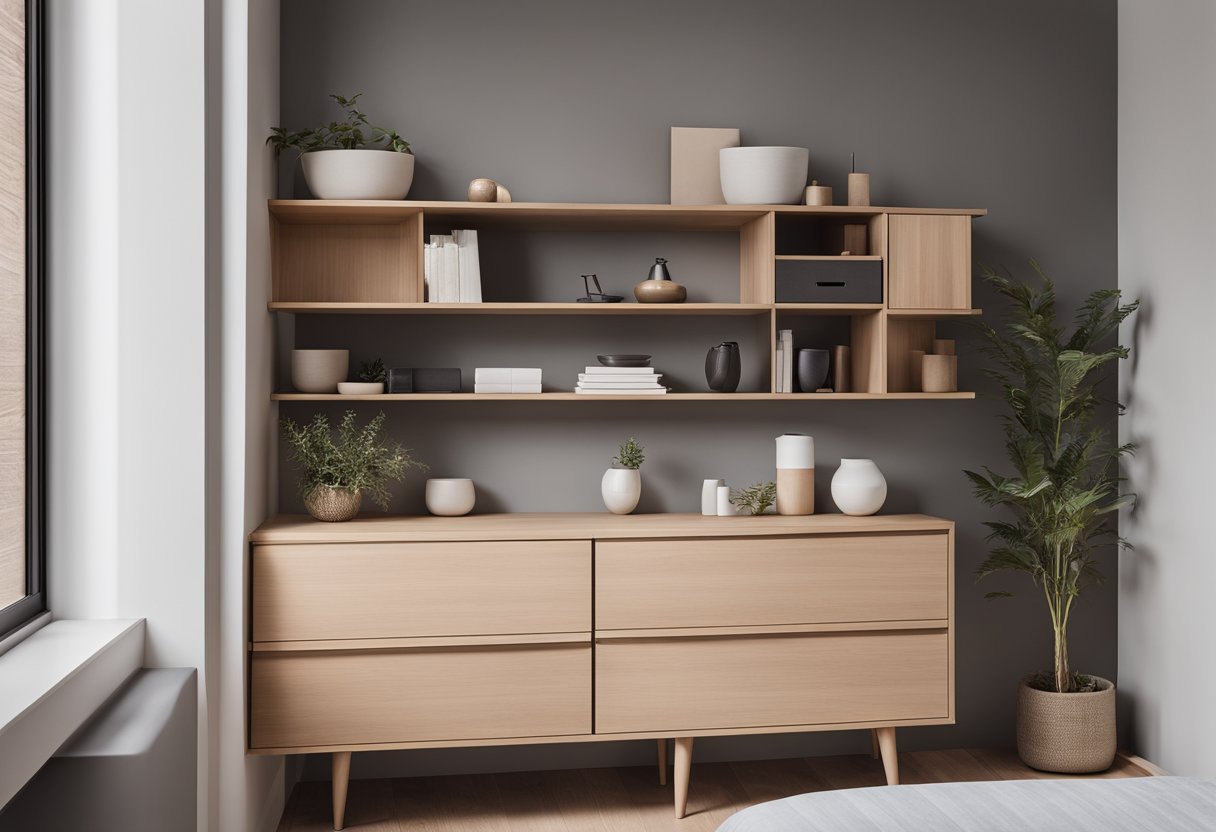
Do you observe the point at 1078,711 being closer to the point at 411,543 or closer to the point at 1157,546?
the point at 1157,546

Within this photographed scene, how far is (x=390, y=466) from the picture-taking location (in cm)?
325

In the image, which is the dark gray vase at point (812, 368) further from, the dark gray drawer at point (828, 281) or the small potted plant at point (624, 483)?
the small potted plant at point (624, 483)

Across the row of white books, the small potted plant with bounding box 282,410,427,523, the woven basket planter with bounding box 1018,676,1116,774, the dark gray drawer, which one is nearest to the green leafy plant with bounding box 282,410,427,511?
the small potted plant with bounding box 282,410,427,523

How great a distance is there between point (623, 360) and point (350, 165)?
3.33 ft

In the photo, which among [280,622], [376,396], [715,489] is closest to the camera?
[280,622]

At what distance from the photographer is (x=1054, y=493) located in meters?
3.41

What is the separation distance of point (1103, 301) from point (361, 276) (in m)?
2.54

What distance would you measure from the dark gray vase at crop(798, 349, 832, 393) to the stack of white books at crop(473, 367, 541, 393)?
842 mm

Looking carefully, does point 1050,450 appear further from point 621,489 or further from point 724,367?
point 621,489

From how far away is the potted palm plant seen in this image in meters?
3.39

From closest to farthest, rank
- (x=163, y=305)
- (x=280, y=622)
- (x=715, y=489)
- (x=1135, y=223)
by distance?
(x=163, y=305)
(x=280, y=622)
(x=715, y=489)
(x=1135, y=223)

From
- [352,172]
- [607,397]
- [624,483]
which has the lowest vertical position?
[624,483]

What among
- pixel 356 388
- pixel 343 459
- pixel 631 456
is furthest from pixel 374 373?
pixel 631 456

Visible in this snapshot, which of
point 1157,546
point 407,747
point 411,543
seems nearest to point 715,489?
point 411,543
